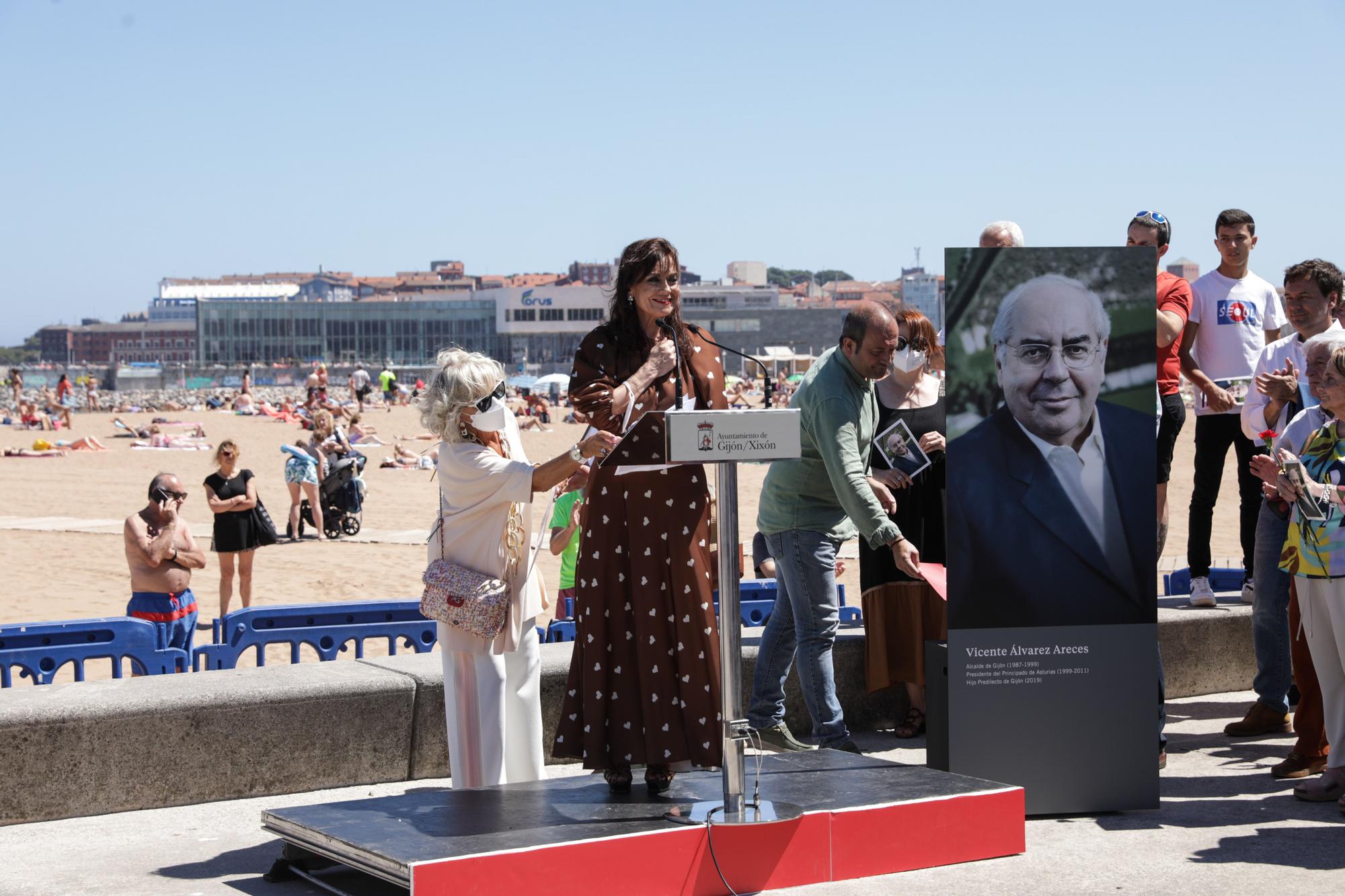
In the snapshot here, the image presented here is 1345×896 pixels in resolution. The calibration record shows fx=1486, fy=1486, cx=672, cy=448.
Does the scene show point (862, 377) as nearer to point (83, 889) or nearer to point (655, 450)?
point (655, 450)

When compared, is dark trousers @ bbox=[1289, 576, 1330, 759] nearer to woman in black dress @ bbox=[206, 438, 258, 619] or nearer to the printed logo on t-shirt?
the printed logo on t-shirt

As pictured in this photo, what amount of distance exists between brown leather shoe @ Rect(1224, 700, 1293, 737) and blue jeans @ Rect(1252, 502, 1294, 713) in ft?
0.08

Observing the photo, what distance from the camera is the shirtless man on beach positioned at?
8.53m

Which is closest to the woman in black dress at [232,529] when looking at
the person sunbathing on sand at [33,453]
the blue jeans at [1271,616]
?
the blue jeans at [1271,616]

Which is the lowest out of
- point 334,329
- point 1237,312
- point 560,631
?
point 560,631

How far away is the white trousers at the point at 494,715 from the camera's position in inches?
191

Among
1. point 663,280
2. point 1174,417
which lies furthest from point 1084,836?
point 1174,417

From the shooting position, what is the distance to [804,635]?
5625 mm

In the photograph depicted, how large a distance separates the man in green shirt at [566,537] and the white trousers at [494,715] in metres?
1.14

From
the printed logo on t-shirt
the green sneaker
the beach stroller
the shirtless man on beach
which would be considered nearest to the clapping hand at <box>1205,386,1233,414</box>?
the printed logo on t-shirt

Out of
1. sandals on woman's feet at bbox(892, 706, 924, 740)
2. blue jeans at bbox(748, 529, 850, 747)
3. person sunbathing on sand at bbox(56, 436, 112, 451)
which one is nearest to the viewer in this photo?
blue jeans at bbox(748, 529, 850, 747)

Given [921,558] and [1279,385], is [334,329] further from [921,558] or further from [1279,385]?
[1279,385]

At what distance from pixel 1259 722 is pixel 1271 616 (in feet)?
1.56

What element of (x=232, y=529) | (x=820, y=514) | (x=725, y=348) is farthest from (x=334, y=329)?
(x=725, y=348)
